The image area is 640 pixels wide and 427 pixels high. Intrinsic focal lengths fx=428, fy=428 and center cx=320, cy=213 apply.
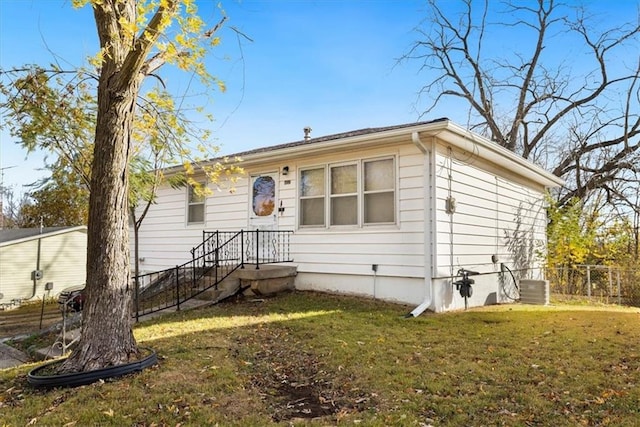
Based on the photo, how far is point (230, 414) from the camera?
3.38 metres

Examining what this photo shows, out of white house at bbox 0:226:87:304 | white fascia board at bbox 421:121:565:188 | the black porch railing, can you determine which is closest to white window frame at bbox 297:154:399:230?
the black porch railing

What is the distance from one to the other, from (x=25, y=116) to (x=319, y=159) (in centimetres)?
512

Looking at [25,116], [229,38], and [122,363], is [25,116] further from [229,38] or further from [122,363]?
[122,363]

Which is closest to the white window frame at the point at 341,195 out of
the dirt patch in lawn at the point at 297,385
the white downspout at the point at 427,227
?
the white downspout at the point at 427,227

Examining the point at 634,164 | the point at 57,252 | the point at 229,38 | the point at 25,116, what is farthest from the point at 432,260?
the point at 634,164

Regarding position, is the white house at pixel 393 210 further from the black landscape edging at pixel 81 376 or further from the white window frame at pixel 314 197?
the black landscape edging at pixel 81 376

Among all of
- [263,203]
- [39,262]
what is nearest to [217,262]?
[263,203]

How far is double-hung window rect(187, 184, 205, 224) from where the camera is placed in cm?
1122

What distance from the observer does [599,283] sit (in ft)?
41.9

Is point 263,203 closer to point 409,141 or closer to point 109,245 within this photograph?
point 409,141

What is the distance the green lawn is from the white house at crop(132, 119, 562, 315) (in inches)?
52.0

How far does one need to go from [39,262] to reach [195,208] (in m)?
5.77

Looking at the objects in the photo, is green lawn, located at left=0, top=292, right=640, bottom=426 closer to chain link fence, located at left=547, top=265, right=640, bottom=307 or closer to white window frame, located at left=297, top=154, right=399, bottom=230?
white window frame, located at left=297, top=154, right=399, bottom=230

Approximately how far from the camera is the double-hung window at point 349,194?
806 centimetres
